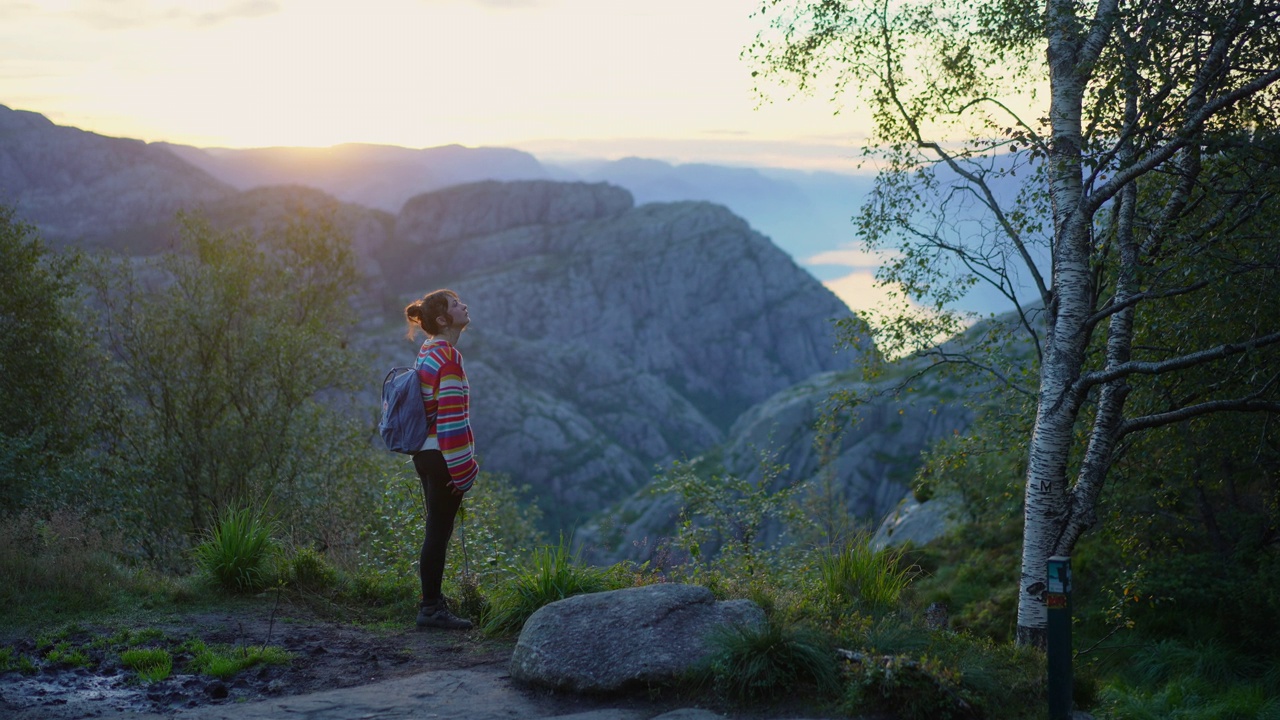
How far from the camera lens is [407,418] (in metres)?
8.68

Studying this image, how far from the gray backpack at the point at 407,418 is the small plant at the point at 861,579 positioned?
4.63 m

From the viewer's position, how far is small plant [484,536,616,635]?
9.30 meters

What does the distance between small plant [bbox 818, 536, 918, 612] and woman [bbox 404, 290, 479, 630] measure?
4.06 meters

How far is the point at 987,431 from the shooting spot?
15719 mm

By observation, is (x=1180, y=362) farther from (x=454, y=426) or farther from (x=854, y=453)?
(x=854, y=453)

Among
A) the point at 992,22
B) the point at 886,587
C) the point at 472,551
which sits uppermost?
the point at 992,22

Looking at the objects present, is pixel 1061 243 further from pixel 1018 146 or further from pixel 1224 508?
pixel 1224 508

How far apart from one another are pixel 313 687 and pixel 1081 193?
1052cm

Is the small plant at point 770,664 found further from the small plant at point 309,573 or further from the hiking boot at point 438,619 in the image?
the small plant at point 309,573

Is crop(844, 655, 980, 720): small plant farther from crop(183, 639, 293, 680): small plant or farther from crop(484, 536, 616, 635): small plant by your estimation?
crop(183, 639, 293, 680): small plant

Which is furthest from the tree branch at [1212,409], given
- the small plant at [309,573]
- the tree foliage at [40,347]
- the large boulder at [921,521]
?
the tree foliage at [40,347]

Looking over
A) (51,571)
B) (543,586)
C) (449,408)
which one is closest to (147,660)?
(51,571)

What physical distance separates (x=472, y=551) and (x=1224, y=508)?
1512 cm

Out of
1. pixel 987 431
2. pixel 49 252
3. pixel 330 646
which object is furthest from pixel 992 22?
pixel 49 252
